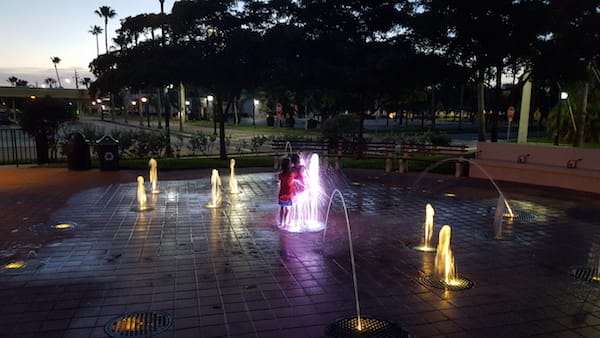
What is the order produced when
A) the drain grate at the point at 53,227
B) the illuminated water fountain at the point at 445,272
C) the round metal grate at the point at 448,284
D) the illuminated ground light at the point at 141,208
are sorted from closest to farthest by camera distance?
the round metal grate at the point at 448,284
the illuminated water fountain at the point at 445,272
the drain grate at the point at 53,227
the illuminated ground light at the point at 141,208

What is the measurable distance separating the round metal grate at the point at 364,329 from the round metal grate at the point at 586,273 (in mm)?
3116

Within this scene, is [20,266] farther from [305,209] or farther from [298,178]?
[305,209]

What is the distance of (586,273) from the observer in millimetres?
6223

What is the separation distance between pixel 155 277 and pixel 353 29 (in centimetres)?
1567

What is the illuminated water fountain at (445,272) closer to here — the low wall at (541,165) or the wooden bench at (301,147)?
the low wall at (541,165)

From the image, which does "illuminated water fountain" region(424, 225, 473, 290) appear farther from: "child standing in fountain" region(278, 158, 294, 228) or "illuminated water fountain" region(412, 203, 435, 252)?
"child standing in fountain" region(278, 158, 294, 228)

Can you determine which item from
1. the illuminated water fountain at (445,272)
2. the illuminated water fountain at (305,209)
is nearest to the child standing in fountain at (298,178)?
the illuminated water fountain at (305,209)

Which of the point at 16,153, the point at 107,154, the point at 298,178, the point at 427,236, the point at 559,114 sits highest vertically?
the point at 559,114

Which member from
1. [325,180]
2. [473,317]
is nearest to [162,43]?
[325,180]

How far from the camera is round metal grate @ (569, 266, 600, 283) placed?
236 inches

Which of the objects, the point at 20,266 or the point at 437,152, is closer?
the point at 20,266

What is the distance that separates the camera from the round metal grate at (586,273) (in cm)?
600

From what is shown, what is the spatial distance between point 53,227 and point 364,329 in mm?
6489

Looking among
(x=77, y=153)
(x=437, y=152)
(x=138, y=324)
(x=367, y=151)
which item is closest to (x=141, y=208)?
(x=138, y=324)
